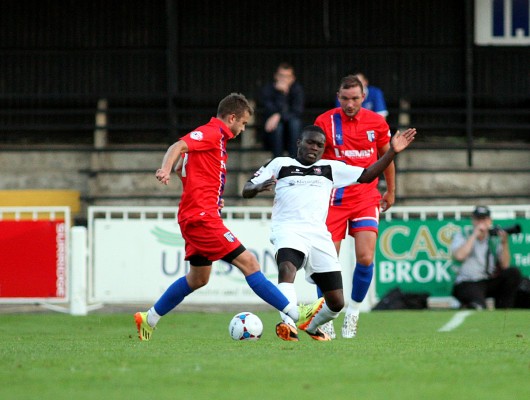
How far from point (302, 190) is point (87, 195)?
1035 centimetres

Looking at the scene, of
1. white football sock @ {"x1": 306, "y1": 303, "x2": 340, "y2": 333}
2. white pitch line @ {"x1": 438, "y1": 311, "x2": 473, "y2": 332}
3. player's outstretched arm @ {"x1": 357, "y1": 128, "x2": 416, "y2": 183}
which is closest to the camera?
player's outstretched arm @ {"x1": 357, "y1": 128, "x2": 416, "y2": 183}

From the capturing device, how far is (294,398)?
5.50m

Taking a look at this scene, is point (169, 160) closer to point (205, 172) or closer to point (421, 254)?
point (205, 172)

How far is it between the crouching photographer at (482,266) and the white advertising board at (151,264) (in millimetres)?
1456

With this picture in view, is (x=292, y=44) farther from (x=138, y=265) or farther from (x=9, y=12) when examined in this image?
(x=138, y=265)

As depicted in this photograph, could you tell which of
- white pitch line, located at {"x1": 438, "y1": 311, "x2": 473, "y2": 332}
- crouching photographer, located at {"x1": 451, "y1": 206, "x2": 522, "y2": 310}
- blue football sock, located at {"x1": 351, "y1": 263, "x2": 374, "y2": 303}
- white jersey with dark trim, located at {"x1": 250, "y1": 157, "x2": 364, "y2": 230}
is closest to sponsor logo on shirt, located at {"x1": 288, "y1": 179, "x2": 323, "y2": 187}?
white jersey with dark trim, located at {"x1": 250, "y1": 157, "x2": 364, "y2": 230}

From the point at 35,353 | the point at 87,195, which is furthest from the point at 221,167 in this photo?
the point at 87,195

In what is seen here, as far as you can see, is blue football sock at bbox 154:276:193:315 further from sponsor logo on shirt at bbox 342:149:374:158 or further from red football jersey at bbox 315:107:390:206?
sponsor logo on shirt at bbox 342:149:374:158

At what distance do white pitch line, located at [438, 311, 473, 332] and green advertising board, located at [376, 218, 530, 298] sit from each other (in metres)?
0.78

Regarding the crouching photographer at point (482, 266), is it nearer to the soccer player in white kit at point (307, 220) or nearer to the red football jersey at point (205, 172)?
the soccer player in white kit at point (307, 220)

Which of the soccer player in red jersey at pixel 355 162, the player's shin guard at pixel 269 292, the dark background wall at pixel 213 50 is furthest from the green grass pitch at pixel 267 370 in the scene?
the dark background wall at pixel 213 50

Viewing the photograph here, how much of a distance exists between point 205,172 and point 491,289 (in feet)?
21.0

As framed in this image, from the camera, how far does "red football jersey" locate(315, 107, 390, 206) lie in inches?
420

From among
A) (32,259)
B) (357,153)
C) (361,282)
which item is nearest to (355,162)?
(357,153)
